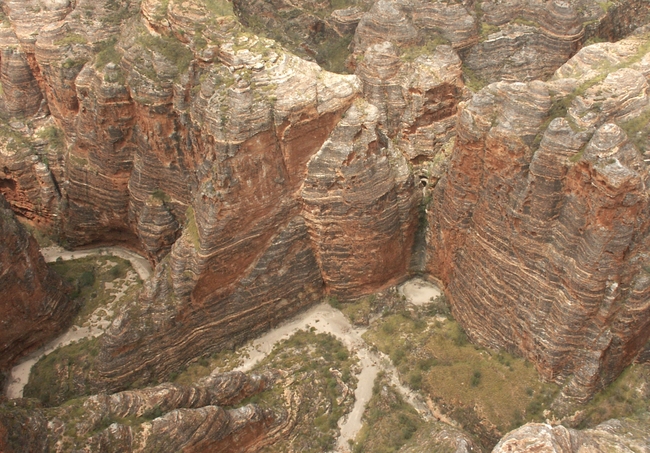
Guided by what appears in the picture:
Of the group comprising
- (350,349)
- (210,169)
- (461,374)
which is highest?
(210,169)

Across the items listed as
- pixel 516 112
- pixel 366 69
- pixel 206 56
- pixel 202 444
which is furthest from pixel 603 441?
pixel 366 69

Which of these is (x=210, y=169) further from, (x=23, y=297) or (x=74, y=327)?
(x=74, y=327)

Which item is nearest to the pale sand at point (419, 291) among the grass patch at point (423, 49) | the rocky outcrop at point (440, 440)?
the rocky outcrop at point (440, 440)

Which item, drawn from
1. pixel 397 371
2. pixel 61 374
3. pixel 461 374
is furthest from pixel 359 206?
pixel 61 374

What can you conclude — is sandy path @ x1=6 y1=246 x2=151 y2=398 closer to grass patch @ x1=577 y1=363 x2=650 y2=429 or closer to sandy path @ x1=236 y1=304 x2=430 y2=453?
sandy path @ x1=236 y1=304 x2=430 y2=453

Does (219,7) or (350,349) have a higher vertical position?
(219,7)

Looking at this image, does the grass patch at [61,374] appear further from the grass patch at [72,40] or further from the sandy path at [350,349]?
the grass patch at [72,40]

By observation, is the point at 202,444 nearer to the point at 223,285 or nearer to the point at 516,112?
the point at 223,285
